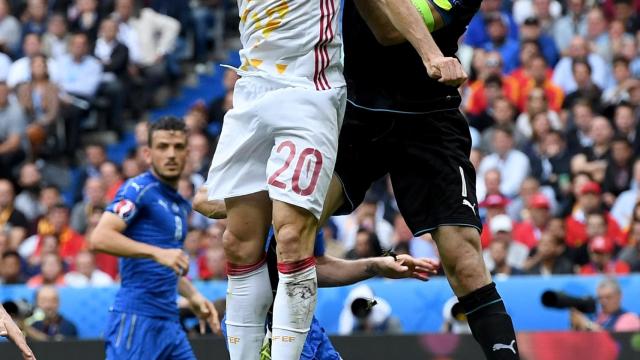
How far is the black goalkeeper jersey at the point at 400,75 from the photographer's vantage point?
20.9 ft

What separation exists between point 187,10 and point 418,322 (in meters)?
8.44

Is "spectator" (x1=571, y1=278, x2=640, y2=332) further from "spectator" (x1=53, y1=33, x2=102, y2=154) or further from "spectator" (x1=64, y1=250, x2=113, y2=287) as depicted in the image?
"spectator" (x1=53, y1=33, x2=102, y2=154)

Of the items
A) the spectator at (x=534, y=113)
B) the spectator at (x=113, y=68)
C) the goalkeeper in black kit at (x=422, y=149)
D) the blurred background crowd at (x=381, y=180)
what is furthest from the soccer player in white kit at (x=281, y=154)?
the spectator at (x=113, y=68)

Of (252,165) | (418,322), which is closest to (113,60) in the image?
(418,322)

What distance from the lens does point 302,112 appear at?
5648mm

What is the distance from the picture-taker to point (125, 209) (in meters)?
8.40

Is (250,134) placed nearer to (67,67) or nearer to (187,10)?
(67,67)

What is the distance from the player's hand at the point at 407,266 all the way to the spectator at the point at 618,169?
669 cm

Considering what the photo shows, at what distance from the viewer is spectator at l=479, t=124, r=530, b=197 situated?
44.1 feet

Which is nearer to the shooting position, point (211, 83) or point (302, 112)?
point (302, 112)

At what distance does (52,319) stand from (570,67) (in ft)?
21.2

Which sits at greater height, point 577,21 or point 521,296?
point 577,21

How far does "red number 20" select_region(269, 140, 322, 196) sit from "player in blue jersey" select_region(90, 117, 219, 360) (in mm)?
2816

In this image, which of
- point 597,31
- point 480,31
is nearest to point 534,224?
point 597,31
